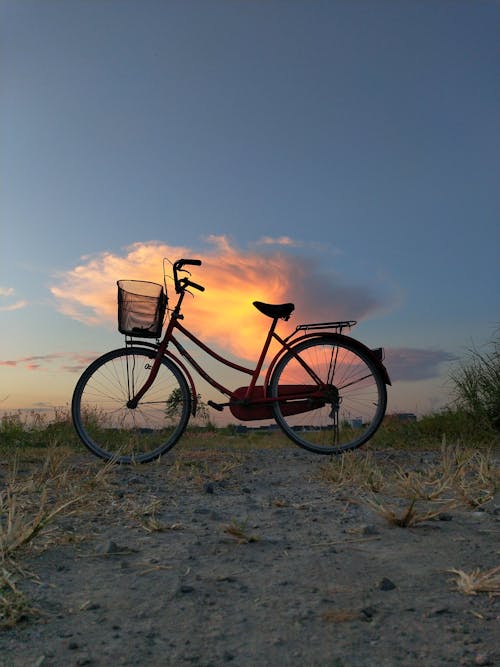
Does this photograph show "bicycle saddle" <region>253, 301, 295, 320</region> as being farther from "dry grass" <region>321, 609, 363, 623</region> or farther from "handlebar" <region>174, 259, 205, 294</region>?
"dry grass" <region>321, 609, 363, 623</region>

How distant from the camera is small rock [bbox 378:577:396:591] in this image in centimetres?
233

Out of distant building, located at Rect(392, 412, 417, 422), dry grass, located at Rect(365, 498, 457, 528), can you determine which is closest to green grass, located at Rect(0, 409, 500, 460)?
distant building, located at Rect(392, 412, 417, 422)

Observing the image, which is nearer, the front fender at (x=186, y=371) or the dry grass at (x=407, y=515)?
the dry grass at (x=407, y=515)

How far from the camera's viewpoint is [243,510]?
3646 mm

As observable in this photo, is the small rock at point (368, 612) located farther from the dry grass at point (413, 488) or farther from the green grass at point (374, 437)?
the green grass at point (374, 437)

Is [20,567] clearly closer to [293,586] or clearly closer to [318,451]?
[293,586]

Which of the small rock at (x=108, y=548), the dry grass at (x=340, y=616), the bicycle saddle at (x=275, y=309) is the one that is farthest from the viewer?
the bicycle saddle at (x=275, y=309)

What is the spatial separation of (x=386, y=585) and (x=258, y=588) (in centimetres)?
49

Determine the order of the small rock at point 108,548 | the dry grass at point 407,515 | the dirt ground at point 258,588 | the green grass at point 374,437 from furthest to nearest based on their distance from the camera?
1. the green grass at point 374,437
2. the dry grass at point 407,515
3. the small rock at point 108,548
4. the dirt ground at point 258,588

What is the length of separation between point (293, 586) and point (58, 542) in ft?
4.25

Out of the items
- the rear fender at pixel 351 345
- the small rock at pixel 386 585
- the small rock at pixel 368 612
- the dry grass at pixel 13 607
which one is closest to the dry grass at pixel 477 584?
the small rock at pixel 386 585

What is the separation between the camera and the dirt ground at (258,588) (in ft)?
6.28

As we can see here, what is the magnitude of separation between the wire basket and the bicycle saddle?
879 mm

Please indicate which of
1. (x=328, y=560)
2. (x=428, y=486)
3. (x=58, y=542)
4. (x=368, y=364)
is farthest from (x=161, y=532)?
(x=368, y=364)
